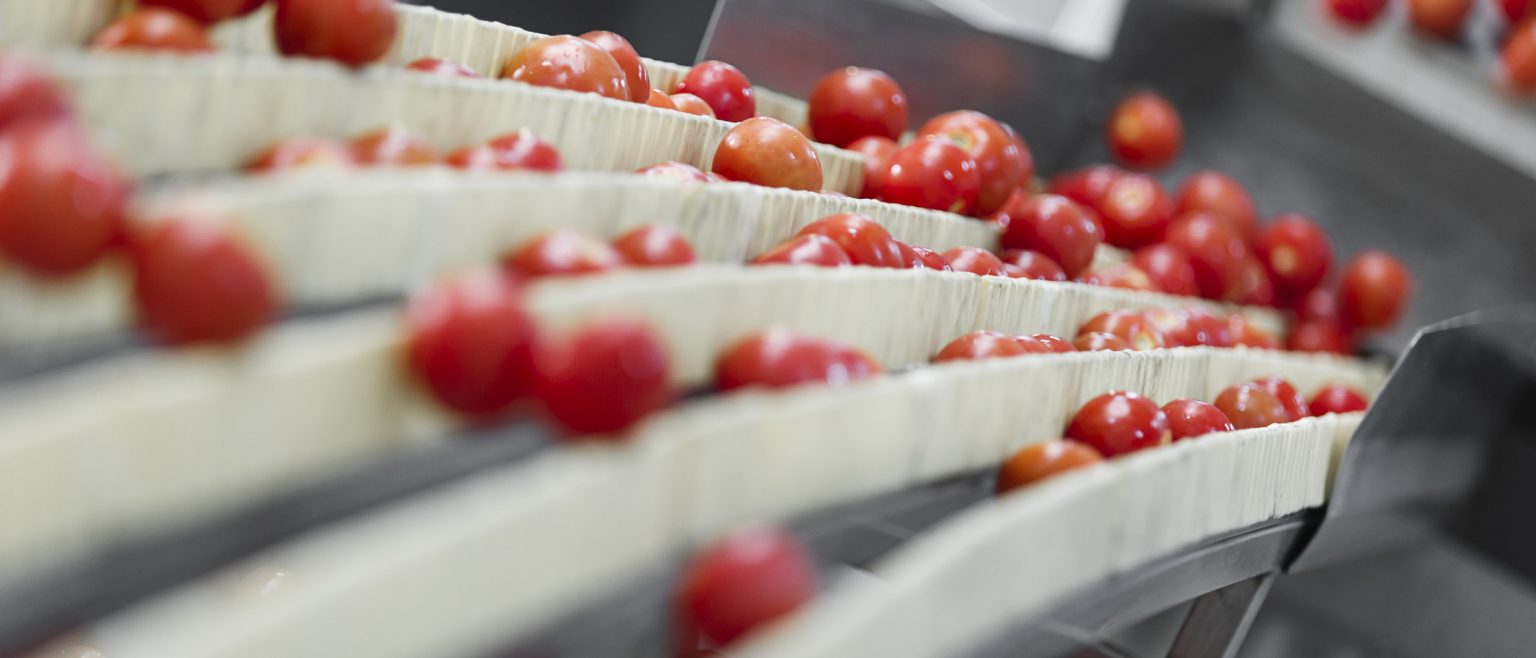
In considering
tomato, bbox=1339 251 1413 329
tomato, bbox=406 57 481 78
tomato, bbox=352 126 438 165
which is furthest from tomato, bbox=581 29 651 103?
tomato, bbox=1339 251 1413 329

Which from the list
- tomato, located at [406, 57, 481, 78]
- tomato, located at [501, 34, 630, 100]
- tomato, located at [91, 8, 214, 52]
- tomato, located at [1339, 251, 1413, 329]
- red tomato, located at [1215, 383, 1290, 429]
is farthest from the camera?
tomato, located at [1339, 251, 1413, 329]

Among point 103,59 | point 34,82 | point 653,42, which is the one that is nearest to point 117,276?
point 34,82

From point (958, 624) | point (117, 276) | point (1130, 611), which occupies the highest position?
point (117, 276)

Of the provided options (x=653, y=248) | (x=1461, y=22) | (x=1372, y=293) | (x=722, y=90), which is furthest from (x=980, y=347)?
(x=1461, y=22)

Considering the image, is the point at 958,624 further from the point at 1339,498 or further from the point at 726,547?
the point at 1339,498

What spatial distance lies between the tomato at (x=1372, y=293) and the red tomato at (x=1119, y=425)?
162 centimetres

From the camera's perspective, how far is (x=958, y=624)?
0.96 m

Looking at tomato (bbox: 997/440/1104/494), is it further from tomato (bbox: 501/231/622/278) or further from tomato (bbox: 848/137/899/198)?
tomato (bbox: 848/137/899/198)

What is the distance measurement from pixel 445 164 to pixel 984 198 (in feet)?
2.92

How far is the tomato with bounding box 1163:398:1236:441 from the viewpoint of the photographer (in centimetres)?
147

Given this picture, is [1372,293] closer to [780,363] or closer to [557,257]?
[780,363]

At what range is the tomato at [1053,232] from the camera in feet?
6.26

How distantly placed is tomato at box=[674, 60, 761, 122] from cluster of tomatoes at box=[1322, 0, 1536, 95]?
1823 mm

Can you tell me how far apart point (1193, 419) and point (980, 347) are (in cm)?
28
